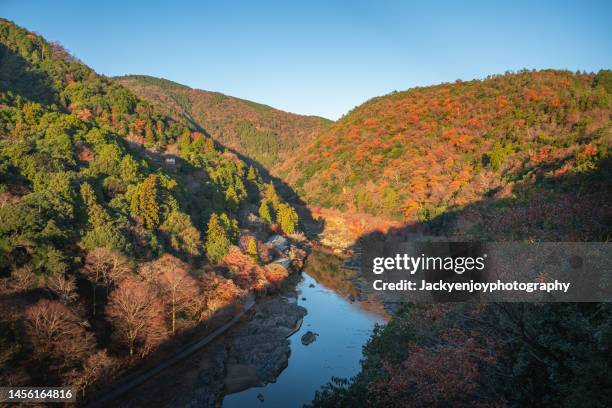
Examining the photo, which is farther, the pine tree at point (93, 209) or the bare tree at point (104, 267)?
the pine tree at point (93, 209)

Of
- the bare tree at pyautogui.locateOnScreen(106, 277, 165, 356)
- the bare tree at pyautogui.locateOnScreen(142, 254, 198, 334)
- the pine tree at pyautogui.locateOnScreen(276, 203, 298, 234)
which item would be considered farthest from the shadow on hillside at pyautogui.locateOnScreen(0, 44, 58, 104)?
the bare tree at pyautogui.locateOnScreen(106, 277, 165, 356)

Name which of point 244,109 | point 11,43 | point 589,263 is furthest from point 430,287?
point 244,109

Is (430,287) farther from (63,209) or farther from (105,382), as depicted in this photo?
(63,209)

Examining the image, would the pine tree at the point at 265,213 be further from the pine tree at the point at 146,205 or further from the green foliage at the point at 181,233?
the pine tree at the point at 146,205

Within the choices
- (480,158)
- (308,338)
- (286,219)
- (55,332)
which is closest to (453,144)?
(480,158)

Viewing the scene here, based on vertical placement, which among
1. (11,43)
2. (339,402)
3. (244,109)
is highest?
(244,109)

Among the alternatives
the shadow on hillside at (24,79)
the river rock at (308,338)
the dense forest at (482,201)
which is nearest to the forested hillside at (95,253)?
the river rock at (308,338)
